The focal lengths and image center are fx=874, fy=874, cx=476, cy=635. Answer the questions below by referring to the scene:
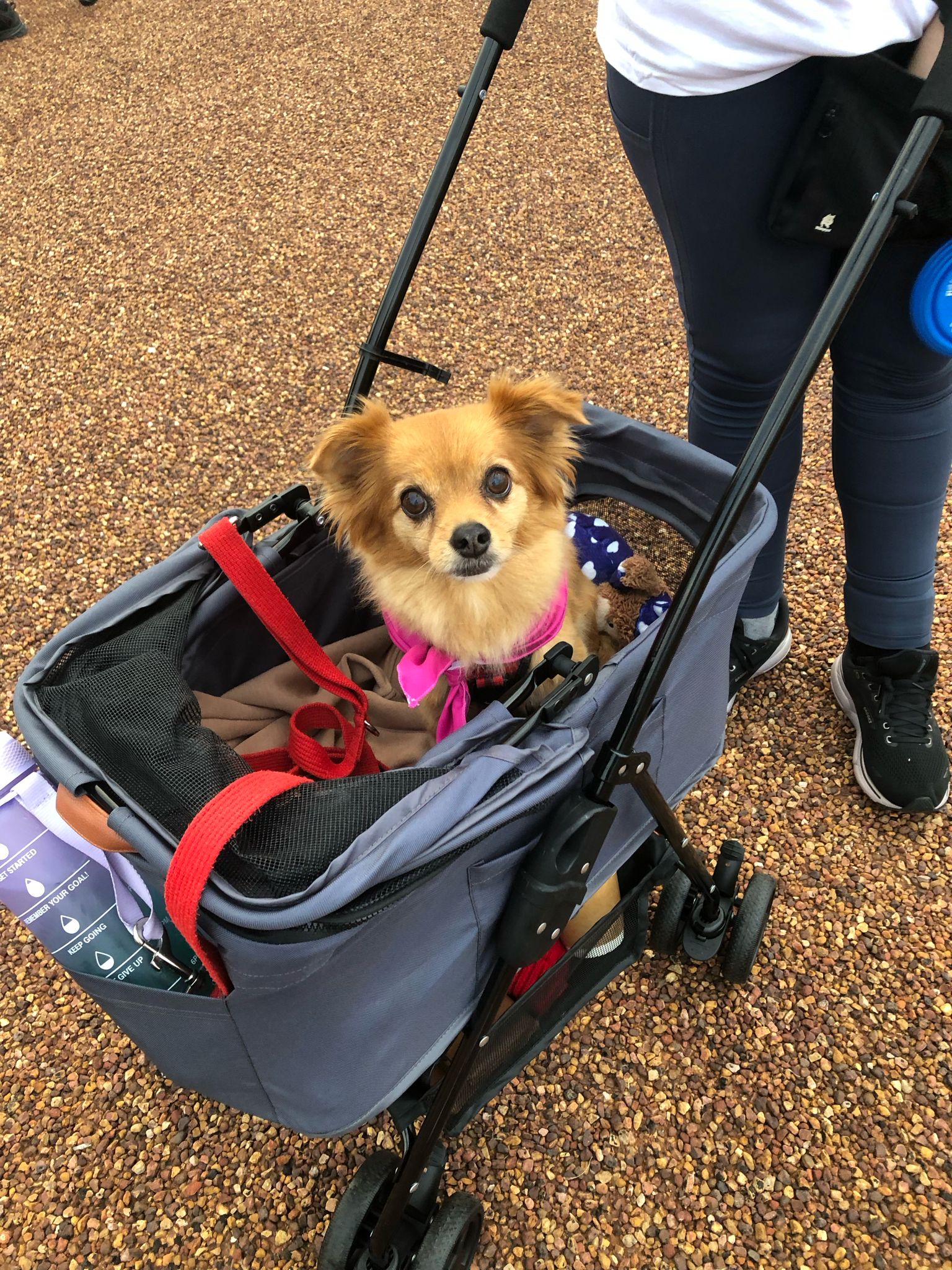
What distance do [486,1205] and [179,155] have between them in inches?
227

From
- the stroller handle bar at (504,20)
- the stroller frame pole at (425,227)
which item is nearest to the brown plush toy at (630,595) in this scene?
the stroller frame pole at (425,227)

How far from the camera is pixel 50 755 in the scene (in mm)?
1313

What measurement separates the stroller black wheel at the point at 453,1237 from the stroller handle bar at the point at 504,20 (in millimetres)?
2230

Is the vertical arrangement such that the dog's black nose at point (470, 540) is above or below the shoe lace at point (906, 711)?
above

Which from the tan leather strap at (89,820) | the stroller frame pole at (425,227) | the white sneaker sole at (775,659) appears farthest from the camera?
the white sneaker sole at (775,659)

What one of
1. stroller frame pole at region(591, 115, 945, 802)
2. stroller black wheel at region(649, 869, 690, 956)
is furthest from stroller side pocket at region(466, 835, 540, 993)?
stroller black wheel at region(649, 869, 690, 956)

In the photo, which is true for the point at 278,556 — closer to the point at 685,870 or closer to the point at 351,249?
the point at 685,870

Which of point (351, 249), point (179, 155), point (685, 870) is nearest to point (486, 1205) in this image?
point (685, 870)

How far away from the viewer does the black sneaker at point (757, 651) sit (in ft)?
7.75

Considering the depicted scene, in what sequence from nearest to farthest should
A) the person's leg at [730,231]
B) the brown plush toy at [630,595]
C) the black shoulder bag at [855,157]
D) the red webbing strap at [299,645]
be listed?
the black shoulder bag at [855,157] < the person's leg at [730,231] < the red webbing strap at [299,645] < the brown plush toy at [630,595]

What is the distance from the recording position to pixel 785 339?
1.83 m

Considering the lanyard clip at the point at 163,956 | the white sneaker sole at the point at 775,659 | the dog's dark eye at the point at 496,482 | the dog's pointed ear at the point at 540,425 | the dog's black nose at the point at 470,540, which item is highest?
the dog's pointed ear at the point at 540,425

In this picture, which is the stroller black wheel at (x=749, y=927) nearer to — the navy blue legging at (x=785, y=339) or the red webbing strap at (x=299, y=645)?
the navy blue legging at (x=785, y=339)

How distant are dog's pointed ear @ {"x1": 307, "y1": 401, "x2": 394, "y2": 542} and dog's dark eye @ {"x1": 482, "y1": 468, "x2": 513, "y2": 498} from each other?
0.82 ft
